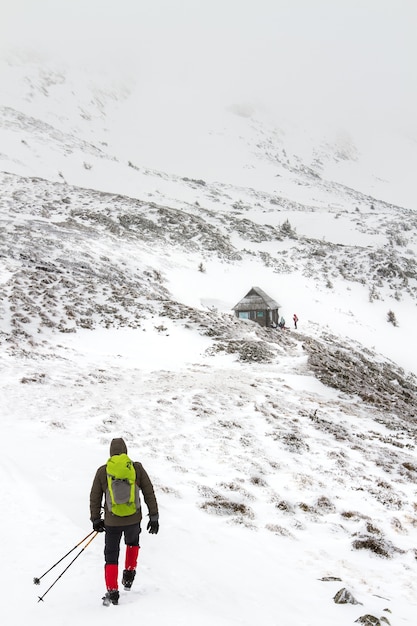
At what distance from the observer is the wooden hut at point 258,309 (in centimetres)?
3681

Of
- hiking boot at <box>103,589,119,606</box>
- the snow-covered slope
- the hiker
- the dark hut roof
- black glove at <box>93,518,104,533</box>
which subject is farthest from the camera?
the dark hut roof

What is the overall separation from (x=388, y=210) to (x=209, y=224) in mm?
64998

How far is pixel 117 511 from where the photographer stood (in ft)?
18.0

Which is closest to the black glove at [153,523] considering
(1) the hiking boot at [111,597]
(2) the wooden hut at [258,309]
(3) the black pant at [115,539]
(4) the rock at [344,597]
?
(3) the black pant at [115,539]

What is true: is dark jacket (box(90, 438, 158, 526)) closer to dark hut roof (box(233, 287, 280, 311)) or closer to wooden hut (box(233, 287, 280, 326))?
wooden hut (box(233, 287, 280, 326))

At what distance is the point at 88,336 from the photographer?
2386 cm

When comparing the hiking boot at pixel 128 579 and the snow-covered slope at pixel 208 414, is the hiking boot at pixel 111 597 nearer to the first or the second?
the snow-covered slope at pixel 208 414

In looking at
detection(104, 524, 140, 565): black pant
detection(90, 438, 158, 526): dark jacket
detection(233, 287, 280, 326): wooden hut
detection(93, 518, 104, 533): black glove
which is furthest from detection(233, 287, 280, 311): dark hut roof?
detection(93, 518, 104, 533): black glove

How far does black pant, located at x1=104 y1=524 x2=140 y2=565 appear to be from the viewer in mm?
5406

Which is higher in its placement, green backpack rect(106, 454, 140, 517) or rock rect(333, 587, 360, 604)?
green backpack rect(106, 454, 140, 517)

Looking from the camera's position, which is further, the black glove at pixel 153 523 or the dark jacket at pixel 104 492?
the black glove at pixel 153 523

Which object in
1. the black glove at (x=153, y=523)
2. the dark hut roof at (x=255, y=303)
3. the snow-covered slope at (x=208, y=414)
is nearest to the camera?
the black glove at (x=153, y=523)

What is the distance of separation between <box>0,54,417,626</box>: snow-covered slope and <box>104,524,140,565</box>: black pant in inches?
21.7

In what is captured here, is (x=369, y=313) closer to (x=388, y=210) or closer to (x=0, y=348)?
(x=0, y=348)
